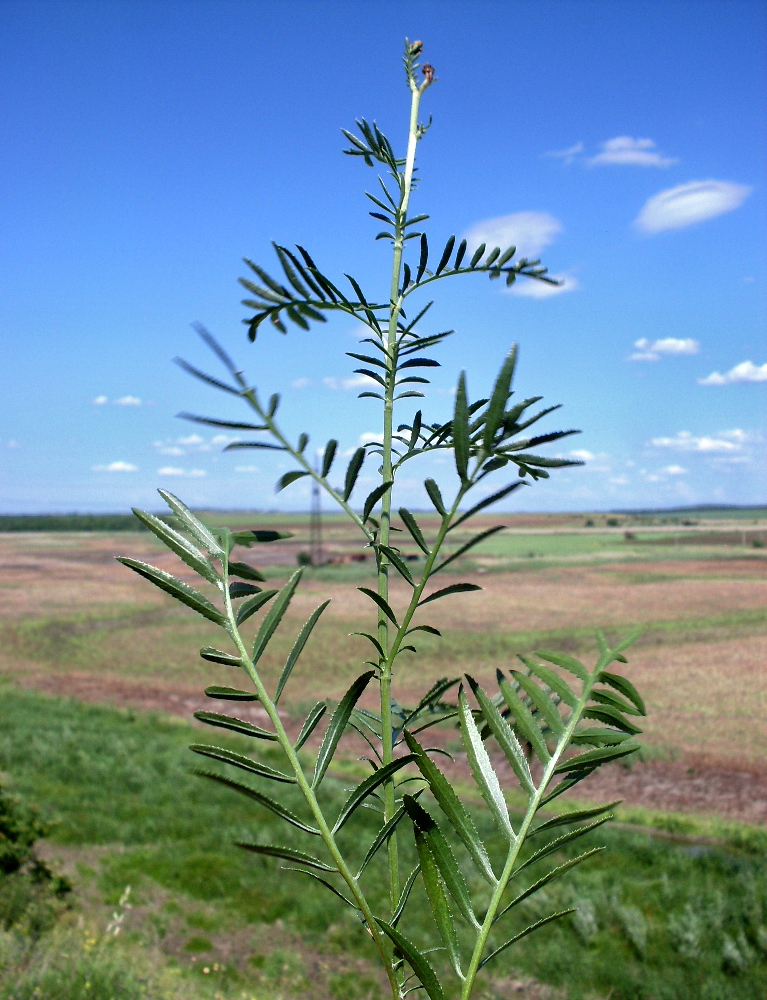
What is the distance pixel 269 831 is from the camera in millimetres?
6129

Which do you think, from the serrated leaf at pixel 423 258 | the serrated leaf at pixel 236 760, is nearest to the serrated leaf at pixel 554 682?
the serrated leaf at pixel 236 760

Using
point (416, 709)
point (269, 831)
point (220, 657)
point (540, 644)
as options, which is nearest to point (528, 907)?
point (269, 831)

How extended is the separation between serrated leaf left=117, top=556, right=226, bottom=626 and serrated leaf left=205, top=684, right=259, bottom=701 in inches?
1.8

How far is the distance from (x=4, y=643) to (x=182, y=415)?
19.9 meters

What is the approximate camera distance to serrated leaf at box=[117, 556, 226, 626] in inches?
16.9

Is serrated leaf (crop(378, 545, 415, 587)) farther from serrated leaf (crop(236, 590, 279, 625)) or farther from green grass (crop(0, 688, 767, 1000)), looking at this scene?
green grass (crop(0, 688, 767, 1000))

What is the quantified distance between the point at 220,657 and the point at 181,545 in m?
0.07

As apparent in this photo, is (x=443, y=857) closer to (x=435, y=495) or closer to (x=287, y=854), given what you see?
(x=287, y=854)

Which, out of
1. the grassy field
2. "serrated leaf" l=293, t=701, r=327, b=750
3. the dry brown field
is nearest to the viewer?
"serrated leaf" l=293, t=701, r=327, b=750

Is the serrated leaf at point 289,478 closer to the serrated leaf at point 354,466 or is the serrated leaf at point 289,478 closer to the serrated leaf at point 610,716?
the serrated leaf at point 354,466

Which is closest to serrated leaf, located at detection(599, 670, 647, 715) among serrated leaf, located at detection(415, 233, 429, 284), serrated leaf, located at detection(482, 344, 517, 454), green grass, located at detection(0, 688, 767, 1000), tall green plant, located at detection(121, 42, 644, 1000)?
tall green plant, located at detection(121, 42, 644, 1000)

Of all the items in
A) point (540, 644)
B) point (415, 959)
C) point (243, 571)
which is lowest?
point (540, 644)

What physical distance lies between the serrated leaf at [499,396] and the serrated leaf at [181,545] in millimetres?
184

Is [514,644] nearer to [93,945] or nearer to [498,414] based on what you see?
[93,945]
